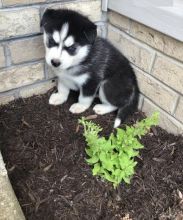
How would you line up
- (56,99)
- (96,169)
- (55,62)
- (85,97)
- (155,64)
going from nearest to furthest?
1. (96,169)
2. (55,62)
3. (155,64)
4. (85,97)
5. (56,99)

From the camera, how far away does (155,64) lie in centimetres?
200

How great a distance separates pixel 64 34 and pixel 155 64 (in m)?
0.63

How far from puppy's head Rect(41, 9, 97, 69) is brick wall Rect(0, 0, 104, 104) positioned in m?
0.19

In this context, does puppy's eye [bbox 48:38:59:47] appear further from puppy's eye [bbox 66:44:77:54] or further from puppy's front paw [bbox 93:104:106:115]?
puppy's front paw [bbox 93:104:106:115]

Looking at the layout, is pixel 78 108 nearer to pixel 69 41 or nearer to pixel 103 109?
pixel 103 109

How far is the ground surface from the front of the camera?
1567mm

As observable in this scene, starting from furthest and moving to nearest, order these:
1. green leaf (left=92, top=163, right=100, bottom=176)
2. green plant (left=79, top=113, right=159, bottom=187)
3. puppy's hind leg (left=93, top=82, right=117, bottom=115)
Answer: puppy's hind leg (left=93, top=82, right=117, bottom=115)
green leaf (left=92, top=163, right=100, bottom=176)
green plant (left=79, top=113, right=159, bottom=187)

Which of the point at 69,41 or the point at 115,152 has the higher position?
the point at 69,41

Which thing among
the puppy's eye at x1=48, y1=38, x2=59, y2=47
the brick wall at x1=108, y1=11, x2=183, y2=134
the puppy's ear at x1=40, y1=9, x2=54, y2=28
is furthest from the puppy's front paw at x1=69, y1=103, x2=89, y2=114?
the puppy's ear at x1=40, y1=9, x2=54, y2=28

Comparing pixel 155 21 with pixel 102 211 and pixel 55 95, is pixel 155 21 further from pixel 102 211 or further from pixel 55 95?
pixel 102 211

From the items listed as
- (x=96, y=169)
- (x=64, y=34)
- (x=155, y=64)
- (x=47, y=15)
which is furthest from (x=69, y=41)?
(x=96, y=169)

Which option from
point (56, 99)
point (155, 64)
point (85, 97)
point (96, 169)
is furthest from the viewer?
point (56, 99)

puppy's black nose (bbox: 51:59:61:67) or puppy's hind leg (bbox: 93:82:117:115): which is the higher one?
puppy's black nose (bbox: 51:59:61:67)

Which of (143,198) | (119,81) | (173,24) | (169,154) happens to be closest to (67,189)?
(143,198)
